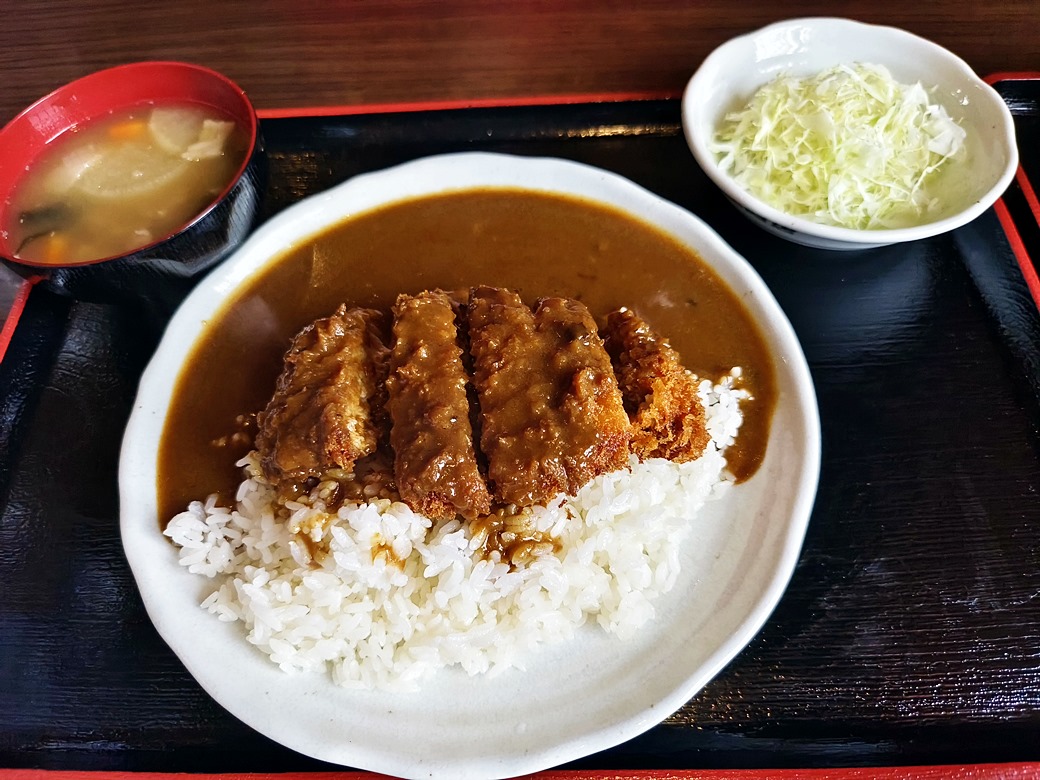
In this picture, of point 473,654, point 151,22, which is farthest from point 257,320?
point 151,22

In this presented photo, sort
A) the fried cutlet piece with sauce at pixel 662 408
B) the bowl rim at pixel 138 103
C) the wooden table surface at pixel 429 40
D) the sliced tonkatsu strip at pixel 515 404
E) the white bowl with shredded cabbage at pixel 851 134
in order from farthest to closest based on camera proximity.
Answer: the wooden table surface at pixel 429 40, the white bowl with shredded cabbage at pixel 851 134, the bowl rim at pixel 138 103, the fried cutlet piece with sauce at pixel 662 408, the sliced tonkatsu strip at pixel 515 404

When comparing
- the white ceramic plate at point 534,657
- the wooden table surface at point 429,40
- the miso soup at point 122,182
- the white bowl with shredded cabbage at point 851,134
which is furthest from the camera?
the wooden table surface at point 429,40

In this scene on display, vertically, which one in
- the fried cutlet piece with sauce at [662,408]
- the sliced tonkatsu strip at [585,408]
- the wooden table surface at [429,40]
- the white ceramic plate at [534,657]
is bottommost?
the white ceramic plate at [534,657]

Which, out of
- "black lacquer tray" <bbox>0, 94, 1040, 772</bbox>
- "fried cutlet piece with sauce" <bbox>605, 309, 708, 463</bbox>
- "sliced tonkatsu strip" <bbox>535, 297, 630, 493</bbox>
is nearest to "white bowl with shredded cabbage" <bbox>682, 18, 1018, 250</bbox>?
"black lacquer tray" <bbox>0, 94, 1040, 772</bbox>

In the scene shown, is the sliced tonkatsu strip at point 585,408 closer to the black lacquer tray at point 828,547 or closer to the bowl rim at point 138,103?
the black lacquer tray at point 828,547

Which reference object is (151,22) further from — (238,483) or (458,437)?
(458,437)

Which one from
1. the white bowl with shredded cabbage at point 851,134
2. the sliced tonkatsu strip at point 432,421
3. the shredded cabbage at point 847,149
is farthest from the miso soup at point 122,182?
the shredded cabbage at point 847,149
